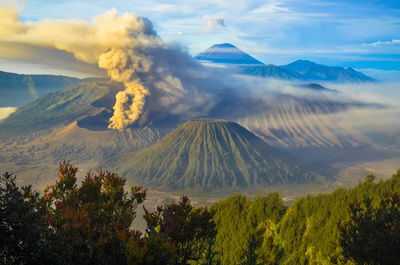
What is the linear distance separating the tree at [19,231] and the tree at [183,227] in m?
4.28

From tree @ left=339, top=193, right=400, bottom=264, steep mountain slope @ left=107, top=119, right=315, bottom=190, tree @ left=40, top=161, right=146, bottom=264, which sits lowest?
steep mountain slope @ left=107, top=119, right=315, bottom=190

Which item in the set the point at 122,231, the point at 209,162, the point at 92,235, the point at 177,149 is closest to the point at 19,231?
the point at 92,235

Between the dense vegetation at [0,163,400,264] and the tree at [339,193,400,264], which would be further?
the tree at [339,193,400,264]

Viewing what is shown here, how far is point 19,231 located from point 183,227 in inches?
252

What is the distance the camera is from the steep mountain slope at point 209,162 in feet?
339

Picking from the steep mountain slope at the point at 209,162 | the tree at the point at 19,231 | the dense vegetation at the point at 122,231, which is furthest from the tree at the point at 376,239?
the steep mountain slope at the point at 209,162

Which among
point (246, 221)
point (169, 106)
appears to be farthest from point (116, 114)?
point (246, 221)

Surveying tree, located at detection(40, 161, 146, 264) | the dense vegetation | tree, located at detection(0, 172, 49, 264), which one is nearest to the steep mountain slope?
the dense vegetation

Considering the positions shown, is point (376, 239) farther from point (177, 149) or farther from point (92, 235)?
point (177, 149)

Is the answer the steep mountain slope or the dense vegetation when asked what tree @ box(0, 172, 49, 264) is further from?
the steep mountain slope

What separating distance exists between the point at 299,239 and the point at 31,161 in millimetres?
127976

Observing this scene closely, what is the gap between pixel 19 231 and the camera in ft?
28.7

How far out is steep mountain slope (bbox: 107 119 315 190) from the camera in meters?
103

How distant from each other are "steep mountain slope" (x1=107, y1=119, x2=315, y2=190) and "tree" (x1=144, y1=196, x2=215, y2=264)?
83.9 m
